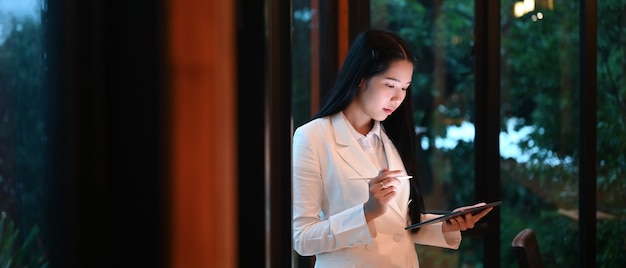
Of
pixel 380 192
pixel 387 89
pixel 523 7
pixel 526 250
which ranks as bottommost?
pixel 526 250

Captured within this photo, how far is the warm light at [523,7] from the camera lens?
3920 millimetres

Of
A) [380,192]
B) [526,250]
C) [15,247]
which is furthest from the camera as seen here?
[526,250]

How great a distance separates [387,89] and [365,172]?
0.23 metres

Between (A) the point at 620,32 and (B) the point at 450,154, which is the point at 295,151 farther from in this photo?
(A) the point at 620,32

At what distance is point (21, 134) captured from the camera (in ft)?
3.08

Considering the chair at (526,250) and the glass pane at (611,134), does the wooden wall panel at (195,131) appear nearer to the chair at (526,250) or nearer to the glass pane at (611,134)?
the chair at (526,250)

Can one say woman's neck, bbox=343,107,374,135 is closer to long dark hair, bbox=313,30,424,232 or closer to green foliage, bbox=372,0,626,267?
long dark hair, bbox=313,30,424,232

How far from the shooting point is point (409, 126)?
2252mm

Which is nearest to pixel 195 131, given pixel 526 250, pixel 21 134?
pixel 21 134

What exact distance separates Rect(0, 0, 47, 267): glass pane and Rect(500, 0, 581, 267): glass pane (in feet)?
10.7

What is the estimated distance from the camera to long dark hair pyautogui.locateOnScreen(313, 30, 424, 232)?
212 centimetres

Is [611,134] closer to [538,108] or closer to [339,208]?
[538,108]

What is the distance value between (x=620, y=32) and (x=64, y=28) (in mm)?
3616

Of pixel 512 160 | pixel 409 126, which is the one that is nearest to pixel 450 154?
pixel 512 160
